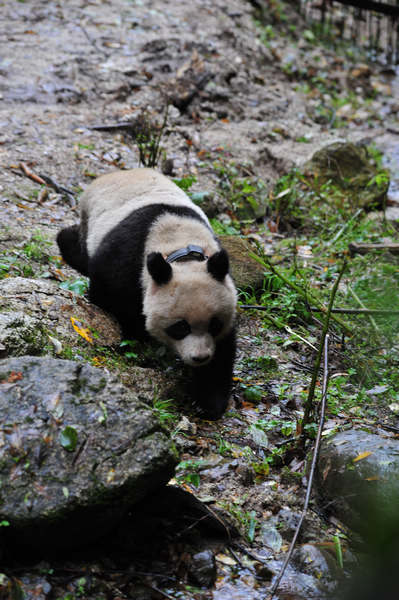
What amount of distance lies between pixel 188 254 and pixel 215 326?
23.2 inches

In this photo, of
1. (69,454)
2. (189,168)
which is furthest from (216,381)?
(189,168)

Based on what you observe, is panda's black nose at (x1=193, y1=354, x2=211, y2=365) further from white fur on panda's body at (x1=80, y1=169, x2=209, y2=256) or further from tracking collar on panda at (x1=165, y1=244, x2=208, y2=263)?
white fur on panda's body at (x1=80, y1=169, x2=209, y2=256)

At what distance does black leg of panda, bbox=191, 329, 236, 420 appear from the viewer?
12.9 feet

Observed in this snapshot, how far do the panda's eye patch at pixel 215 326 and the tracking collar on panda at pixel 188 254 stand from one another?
Result: 53 cm

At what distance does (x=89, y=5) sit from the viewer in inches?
446

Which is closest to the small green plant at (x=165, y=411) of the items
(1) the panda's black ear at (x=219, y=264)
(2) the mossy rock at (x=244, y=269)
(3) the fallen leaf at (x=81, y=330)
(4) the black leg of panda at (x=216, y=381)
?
(4) the black leg of panda at (x=216, y=381)

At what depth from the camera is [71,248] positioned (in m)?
5.58

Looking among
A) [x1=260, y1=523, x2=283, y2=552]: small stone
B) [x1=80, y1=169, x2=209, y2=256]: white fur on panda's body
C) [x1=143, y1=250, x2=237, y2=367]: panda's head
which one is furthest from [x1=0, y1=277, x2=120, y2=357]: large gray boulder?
[x1=260, y1=523, x2=283, y2=552]: small stone

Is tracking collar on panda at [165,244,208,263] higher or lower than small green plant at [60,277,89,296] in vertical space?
higher

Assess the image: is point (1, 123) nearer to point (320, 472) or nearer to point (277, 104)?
point (277, 104)

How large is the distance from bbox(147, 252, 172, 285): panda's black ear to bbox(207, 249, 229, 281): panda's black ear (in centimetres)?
30

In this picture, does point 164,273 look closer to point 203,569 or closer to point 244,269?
point 244,269

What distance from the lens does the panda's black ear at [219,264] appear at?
3.88m

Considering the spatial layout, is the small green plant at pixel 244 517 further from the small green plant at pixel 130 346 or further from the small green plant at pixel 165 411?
the small green plant at pixel 130 346
